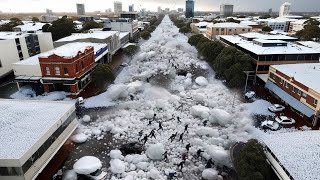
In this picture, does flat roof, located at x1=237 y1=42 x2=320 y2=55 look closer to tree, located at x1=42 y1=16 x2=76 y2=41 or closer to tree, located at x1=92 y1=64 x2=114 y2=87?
tree, located at x1=92 y1=64 x2=114 y2=87

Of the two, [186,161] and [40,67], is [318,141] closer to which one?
[186,161]

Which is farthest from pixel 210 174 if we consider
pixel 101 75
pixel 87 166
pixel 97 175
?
pixel 101 75

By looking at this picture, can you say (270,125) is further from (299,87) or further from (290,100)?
(299,87)

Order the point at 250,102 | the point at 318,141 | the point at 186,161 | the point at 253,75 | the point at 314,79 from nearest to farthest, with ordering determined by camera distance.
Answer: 1. the point at 318,141
2. the point at 186,161
3. the point at 314,79
4. the point at 250,102
5. the point at 253,75

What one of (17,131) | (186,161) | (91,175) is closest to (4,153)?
(17,131)

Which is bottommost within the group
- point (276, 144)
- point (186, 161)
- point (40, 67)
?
point (186, 161)

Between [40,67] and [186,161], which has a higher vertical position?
[40,67]
